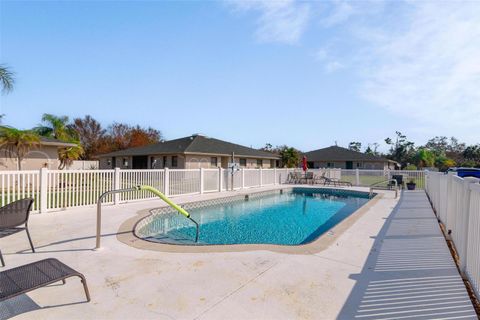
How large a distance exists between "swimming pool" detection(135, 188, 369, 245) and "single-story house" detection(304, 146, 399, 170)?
24.6 m

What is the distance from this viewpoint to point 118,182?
983 centimetres

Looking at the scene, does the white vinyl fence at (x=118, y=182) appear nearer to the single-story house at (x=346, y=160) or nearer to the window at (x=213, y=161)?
the window at (x=213, y=161)

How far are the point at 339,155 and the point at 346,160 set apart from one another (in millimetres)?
1651

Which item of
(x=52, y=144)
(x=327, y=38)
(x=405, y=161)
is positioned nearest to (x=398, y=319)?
(x=327, y=38)

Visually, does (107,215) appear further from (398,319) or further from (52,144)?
(52,144)

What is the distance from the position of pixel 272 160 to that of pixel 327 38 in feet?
78.7

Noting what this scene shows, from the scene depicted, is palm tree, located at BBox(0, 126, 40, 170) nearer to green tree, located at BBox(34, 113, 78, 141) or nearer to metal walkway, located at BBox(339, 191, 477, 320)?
green tree, located at BBox(34, 113, 78, 141)

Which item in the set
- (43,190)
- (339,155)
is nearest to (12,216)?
(43,190)

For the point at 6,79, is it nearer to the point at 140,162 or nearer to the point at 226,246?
the point at 226,246

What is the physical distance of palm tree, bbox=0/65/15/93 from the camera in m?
10.1

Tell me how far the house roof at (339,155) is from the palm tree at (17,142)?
109 feet

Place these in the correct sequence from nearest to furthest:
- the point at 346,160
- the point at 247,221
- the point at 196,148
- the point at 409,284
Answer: the point at 409,284 → the point at 247,221 → the point at 196,148 → the point at 346,160

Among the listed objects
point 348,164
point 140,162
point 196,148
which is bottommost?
point 348,164

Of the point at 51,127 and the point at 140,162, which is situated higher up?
the point at 51,127
